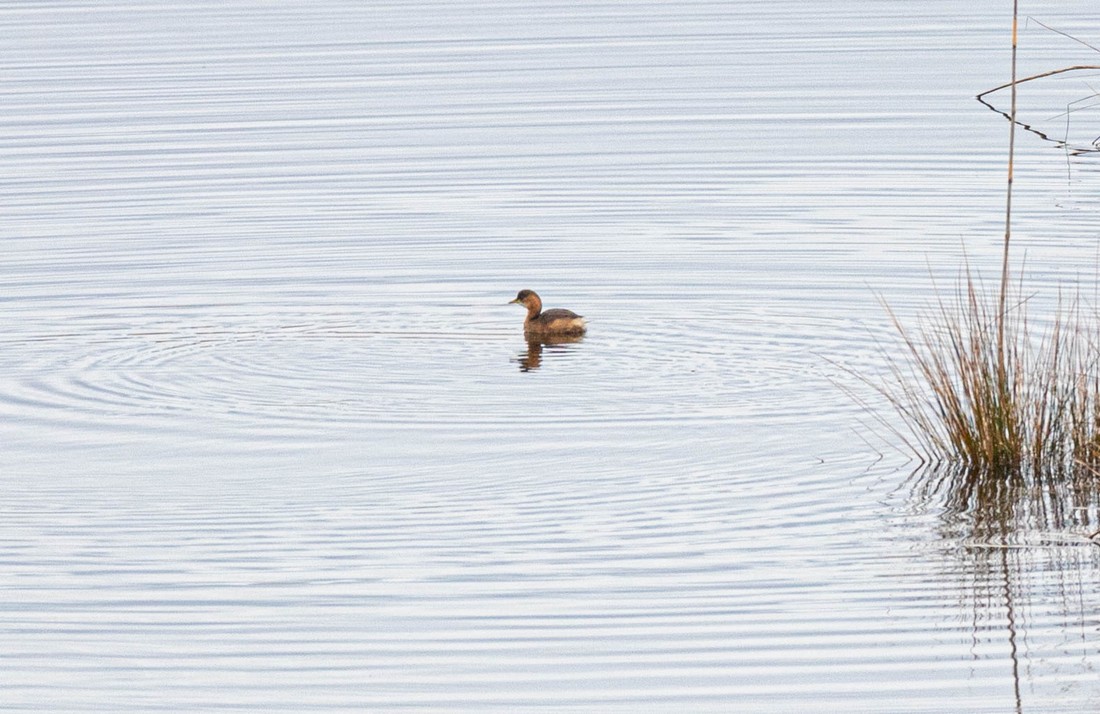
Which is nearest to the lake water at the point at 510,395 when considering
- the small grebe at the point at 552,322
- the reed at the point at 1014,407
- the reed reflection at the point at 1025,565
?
the reed reflection at the point at 1025,565

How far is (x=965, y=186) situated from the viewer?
1908 centimetres

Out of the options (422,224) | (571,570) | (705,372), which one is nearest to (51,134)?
(422,224)

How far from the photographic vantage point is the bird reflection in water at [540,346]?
1358 cm

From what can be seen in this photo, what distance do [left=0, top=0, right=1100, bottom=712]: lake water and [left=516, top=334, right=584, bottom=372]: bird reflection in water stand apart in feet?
0.14

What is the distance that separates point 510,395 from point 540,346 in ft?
4.46

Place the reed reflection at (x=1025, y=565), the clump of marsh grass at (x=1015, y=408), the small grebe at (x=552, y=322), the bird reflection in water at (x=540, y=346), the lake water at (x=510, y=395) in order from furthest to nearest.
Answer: the small grebe at (x=552, y=322) < the bird reflection in water at (x=540, y=346) < the clump of marsh grass at (x=1015, y=408) < the lake water at (x=510, y=395) < the reed reflection at (x=1025, y=565)

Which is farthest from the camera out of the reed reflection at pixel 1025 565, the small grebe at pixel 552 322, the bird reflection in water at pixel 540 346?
the small grebe at pixel 552 322

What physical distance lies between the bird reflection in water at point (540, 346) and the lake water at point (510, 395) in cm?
4

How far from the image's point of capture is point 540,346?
13.8m

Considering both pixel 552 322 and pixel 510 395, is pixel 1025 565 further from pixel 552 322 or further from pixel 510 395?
pixel 552 322

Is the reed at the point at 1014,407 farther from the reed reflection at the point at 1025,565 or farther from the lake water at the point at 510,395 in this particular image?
the lake water at the point at 510,395

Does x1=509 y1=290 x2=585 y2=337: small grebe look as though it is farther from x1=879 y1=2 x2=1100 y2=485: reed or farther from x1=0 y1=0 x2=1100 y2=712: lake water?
x1=879 y1=2 x2=1100 y2=485: reed

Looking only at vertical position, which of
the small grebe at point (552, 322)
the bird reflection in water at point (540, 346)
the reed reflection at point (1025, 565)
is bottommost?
the reed reflection at point (1025, 565)

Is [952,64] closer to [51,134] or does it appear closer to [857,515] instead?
[51,134]
